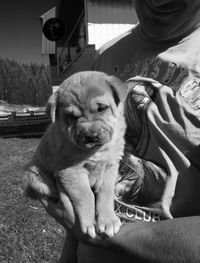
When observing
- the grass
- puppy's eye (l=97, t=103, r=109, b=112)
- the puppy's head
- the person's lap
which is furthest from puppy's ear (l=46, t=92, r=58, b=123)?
the grass

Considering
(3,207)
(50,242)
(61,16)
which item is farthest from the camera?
(61,16)

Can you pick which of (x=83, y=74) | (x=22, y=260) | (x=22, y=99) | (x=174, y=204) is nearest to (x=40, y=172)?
(x=83, y=74)

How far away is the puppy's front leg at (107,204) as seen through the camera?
79.8 inches

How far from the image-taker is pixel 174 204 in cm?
189

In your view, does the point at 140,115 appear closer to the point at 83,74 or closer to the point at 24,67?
the point at 83,74

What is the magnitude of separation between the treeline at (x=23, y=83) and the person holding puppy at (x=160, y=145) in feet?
102

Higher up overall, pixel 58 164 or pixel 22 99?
pixel 58 164

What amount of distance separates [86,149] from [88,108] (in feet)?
0.77

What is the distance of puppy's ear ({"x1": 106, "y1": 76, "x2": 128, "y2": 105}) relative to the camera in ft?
7.41

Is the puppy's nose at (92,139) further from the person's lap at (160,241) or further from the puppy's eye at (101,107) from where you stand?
the person's lap at (160,241)

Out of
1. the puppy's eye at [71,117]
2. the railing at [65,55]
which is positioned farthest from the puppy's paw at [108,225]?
the railing at [65,55]

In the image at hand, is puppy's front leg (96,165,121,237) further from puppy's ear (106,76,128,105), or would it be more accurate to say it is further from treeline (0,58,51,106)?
treeline (0,58,51,106)

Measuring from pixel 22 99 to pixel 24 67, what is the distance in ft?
9.21

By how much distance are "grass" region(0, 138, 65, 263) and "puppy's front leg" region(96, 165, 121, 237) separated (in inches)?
94.9
